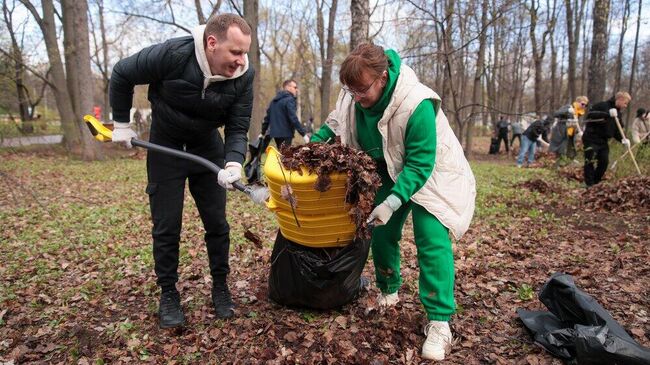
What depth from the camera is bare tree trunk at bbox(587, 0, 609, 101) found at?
10.4 m

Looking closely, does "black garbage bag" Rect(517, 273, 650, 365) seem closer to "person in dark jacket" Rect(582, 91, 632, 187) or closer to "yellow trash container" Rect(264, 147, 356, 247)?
"yellow trash container" Rect(264, 147, 356, 247)

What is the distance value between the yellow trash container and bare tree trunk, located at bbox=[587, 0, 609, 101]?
438 inches

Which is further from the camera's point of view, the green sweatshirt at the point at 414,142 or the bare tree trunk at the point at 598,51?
the bare tree trunk at the point at 598,51

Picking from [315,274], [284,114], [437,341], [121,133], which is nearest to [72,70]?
[284,114]

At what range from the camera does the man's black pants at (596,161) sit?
736cm

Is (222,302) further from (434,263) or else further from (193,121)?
(434,263)

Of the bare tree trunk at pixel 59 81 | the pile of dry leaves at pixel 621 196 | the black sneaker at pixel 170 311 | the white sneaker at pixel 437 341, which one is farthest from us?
the bare tree trunk at pixel 59 81

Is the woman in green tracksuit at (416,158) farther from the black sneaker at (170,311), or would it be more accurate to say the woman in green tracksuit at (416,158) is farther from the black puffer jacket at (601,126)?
the black puffer jacket at (601,126)

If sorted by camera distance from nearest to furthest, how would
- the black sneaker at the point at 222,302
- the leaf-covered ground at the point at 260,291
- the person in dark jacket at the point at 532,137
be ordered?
the leaf-covered ground at the point at 260,291 → the black sneaker at the point at 222,302 → the person in dark jacket at the point at 532,137

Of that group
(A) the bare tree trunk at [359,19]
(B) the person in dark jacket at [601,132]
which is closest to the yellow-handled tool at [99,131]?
(A) the bare tree trunk at [359,19]

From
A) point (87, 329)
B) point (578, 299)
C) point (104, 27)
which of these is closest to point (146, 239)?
point (87, 329)

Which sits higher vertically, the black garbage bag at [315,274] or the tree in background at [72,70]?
the tree in background at [72,70]

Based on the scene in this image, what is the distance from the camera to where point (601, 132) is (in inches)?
289

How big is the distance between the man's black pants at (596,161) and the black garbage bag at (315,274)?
252 inches
